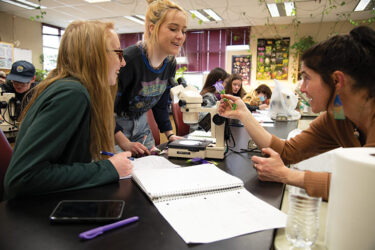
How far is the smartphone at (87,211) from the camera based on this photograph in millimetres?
662

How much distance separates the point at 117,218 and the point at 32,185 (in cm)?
29

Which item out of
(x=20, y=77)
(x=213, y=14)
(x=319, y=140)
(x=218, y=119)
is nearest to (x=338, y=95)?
(x=319, y=140)

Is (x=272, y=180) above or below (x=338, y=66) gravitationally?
below

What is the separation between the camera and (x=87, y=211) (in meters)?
0.70

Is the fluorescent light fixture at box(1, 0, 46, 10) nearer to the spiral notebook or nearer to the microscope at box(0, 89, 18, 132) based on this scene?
the microscope at box(0, 89, 18, 132)

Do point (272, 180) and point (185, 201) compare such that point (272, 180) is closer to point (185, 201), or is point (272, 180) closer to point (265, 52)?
→ point (185, 201)

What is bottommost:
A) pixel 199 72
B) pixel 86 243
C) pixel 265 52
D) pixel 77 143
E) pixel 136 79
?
pixel 86 243

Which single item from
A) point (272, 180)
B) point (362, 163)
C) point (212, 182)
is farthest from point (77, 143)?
point (362, 163)

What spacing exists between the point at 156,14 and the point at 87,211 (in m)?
1.13

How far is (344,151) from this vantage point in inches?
21.2

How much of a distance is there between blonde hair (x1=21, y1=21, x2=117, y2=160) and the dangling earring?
2.69 feet

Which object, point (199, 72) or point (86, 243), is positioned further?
point (199, 72)

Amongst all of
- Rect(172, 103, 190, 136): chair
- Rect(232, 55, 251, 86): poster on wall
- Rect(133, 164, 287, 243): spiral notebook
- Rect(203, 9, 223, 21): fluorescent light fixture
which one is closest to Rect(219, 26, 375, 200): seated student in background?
Rect(133, 164, 287, 243): spiral notebook

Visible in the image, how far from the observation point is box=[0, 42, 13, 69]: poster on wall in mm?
5715
